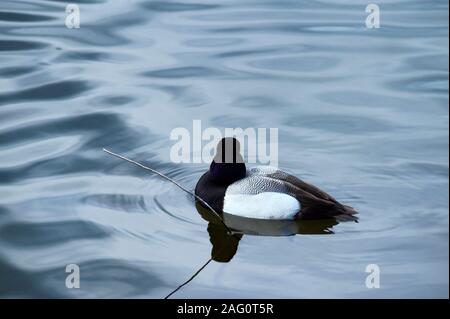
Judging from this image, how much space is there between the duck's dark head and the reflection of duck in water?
0.37 meters

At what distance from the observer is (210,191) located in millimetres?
9883

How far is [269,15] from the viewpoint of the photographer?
1609 cm

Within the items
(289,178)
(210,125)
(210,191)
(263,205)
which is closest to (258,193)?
(263,205)

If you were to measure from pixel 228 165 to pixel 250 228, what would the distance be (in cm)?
70

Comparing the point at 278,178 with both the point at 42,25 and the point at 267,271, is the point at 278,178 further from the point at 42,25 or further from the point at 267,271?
the point at 42,25

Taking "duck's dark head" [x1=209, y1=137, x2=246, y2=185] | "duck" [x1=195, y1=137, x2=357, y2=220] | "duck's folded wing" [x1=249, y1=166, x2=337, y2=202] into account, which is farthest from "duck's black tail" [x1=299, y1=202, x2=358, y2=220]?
"duck's dark head" [x1=209, y1=137, x2=246, y2=185]

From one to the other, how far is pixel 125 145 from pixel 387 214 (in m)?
3.13

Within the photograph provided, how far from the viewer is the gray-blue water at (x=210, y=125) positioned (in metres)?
8.66

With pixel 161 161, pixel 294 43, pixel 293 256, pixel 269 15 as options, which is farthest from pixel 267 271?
pixel 269 15

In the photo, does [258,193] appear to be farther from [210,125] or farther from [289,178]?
[210,125]

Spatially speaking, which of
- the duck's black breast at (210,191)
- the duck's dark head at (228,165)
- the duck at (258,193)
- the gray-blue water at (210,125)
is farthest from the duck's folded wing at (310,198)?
the duck's black breast at (210,191)

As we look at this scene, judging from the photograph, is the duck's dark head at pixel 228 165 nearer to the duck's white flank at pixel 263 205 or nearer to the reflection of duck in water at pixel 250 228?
the duck's white flank at pixel 263 205

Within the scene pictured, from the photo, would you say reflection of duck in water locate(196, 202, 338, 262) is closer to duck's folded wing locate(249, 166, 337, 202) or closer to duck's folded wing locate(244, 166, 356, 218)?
duck's folded wing locate(244, 166, 356, 218)

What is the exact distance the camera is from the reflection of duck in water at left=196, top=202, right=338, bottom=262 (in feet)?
30.3
